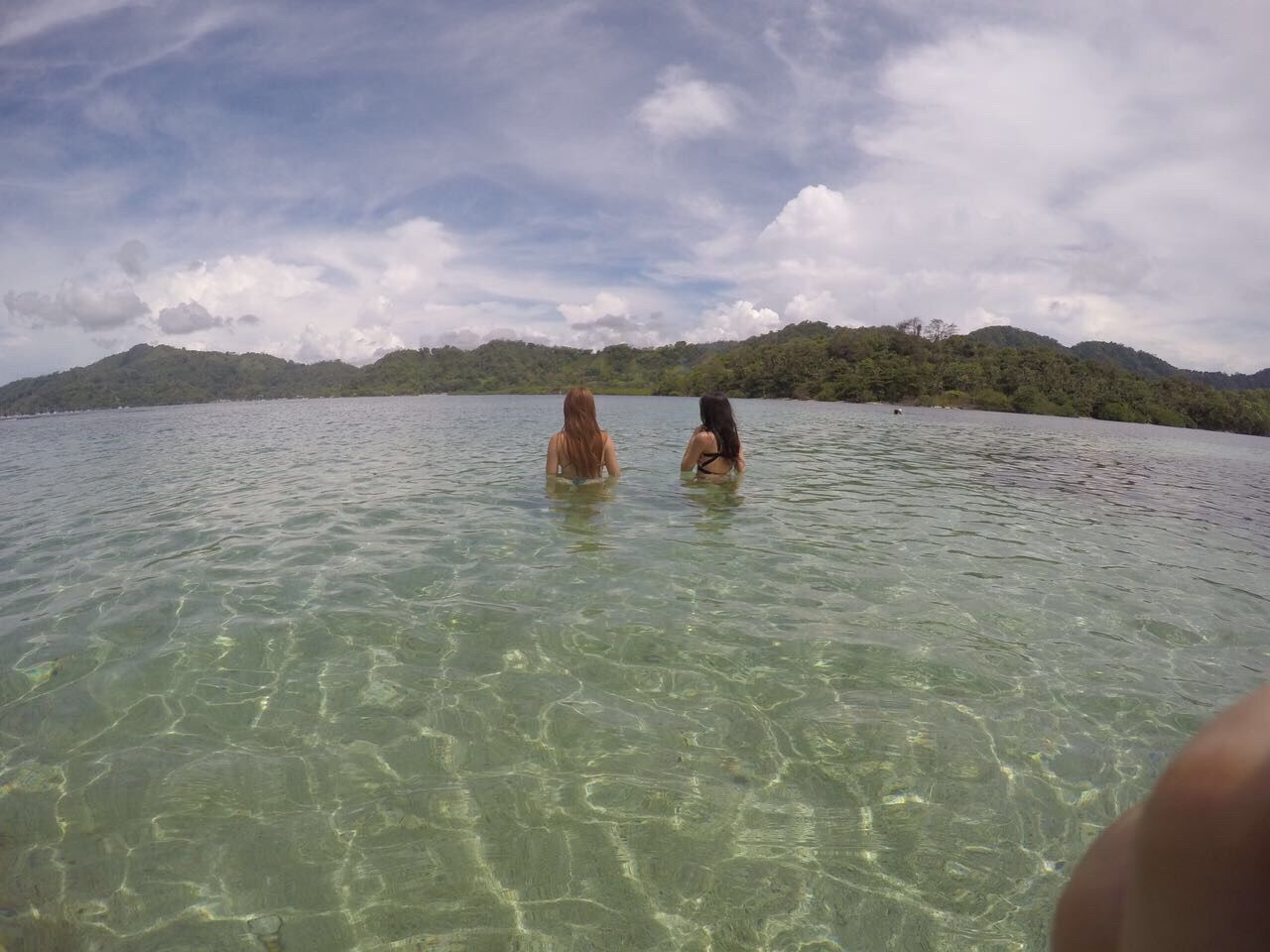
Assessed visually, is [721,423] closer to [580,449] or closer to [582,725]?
[580,449]

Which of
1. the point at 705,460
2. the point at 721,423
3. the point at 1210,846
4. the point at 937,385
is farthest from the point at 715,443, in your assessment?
the point at 937,385

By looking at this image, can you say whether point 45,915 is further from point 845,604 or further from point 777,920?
Result: point 845,604

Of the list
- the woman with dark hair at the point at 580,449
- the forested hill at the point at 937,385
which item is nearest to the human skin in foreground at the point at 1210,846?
the woman with dark hair at the point at 580,449

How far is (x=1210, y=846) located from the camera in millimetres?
798

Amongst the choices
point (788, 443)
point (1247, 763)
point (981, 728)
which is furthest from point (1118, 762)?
point (788, 443)

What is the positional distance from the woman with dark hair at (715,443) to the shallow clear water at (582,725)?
9.20 ft

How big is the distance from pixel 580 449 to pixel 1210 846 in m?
12.1

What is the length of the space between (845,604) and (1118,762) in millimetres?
2842

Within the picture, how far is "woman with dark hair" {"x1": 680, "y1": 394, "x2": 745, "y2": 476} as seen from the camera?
12.6m

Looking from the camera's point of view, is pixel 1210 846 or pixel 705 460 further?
pixel 705 460

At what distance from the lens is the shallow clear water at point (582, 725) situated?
3346 mm

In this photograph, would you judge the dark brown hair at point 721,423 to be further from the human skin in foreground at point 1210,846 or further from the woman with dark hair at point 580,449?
the human skin in foreground at point 1210,846

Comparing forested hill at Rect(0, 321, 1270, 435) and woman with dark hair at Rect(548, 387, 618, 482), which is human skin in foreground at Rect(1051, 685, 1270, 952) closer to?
woman with dark hair at Rect(548, 387, 618, 482)

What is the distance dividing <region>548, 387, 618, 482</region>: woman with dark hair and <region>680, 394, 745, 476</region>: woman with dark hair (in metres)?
1.81
